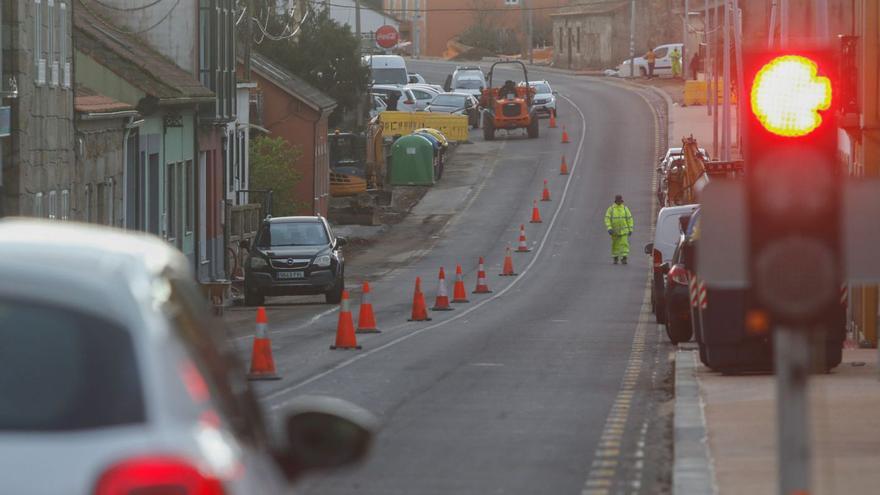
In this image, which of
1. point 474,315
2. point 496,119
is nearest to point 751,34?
point 496,119

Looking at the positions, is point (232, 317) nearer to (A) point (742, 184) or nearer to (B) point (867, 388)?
(B) point (867, 388)

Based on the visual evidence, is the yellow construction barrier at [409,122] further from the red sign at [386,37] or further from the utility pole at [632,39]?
the red sign at [386,37]

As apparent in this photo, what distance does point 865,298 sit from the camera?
24.7 meters

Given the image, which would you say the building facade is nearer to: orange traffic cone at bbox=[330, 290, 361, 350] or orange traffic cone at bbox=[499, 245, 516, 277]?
orange traffic cone at bbox=[330, 290, 361, 350]

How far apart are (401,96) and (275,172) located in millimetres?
34546

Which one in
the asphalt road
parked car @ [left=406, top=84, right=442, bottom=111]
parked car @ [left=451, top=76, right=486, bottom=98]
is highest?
parked car @ [left=451, top=76, right=486, bottom=98]

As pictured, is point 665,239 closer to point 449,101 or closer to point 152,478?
point 152,478

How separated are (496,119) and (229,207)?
104ft

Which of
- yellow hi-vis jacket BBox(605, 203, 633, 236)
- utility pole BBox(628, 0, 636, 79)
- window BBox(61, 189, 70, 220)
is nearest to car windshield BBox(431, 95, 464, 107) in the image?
utility pole BBox(628, 0, 636, 79)

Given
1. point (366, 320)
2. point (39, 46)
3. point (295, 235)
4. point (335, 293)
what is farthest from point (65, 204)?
point (366, 320)

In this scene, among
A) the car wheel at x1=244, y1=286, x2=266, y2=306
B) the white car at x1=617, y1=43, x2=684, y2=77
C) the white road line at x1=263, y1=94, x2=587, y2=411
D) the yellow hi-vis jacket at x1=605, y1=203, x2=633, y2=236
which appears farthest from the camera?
the white car at x1=617, y1=43, x2=684, y2=77

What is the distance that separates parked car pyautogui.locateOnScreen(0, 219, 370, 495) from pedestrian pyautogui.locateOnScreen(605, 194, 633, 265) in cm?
4062

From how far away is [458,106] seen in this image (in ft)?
273

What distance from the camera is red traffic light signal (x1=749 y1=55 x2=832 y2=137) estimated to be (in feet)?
23.0
